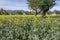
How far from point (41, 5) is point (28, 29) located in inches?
2110

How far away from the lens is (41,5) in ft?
193

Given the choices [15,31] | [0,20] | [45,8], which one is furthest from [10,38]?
[45,8]

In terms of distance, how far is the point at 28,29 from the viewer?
5371 millimetres

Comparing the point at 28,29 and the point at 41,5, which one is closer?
the point at 28,29

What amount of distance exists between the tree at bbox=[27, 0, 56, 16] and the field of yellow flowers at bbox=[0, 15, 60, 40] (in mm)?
51959

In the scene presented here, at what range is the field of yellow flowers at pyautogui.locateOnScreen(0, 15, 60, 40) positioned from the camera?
194 inches

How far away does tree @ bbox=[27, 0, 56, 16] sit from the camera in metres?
57.9

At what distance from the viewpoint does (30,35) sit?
4980 mm

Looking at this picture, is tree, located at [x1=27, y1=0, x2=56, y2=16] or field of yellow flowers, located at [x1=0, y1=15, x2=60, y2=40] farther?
tree, located at [x1=27, y1=0, x2=56, y2=16]

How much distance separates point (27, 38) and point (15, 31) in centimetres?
32

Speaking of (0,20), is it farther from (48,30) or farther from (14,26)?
(48,30)

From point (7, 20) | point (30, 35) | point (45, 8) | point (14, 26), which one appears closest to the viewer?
point (30, 35)

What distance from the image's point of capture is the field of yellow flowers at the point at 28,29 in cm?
493

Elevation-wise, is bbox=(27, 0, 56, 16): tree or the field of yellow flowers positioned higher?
the field of yellow flowers
